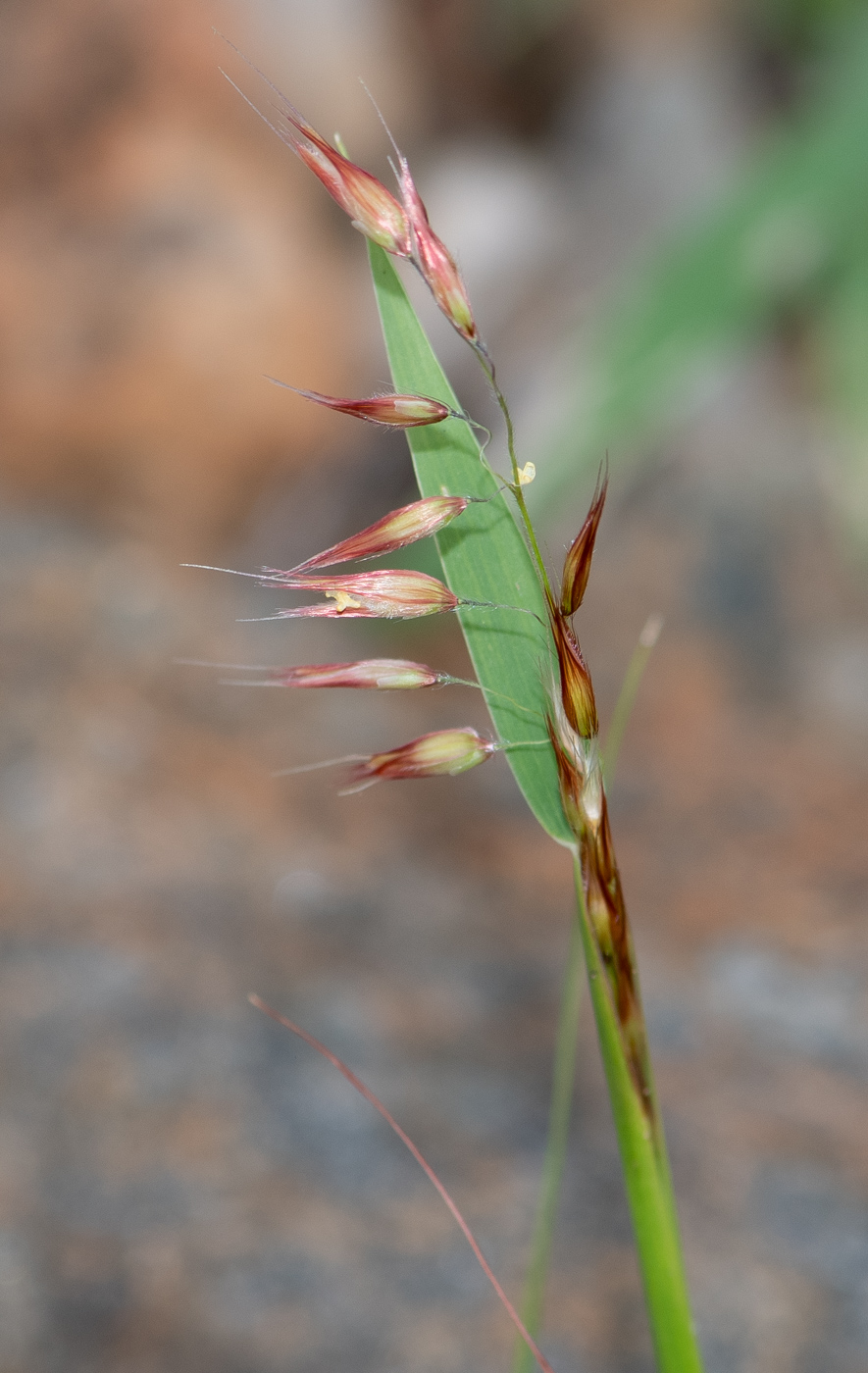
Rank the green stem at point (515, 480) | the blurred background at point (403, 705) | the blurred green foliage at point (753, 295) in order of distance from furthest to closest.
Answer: the blurred green foliage at point (753, 295), the blurred background at point (403, 705), the green stem at point (515, 480)

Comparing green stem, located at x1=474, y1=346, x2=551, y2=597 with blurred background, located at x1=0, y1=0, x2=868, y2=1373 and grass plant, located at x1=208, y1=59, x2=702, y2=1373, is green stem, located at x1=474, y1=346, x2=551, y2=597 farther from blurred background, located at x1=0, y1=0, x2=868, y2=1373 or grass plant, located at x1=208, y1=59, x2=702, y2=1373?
blurred background, located at x1=0, y1=0, x2=868, y2=1373

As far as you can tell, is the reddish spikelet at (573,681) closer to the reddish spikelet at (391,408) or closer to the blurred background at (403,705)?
the reddish spikelet at (391,408)

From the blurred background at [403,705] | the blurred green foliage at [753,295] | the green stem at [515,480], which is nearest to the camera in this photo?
the green stem at [515,480]

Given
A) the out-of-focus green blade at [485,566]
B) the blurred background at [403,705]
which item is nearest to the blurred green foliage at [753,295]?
the blurred background at [403,705]

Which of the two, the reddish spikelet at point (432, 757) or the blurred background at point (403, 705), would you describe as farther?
the blurred background at point (403, 705)

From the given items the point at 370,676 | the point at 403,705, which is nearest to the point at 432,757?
the point at 370,676

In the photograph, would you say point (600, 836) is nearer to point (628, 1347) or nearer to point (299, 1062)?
point (628, 1347)

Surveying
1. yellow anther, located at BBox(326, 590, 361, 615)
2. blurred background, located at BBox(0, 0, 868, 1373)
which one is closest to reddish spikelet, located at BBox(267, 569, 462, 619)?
yellow anther, located at BBox(326, 590, 361, 615)

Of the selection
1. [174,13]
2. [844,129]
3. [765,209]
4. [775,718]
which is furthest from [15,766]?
[174,13]
